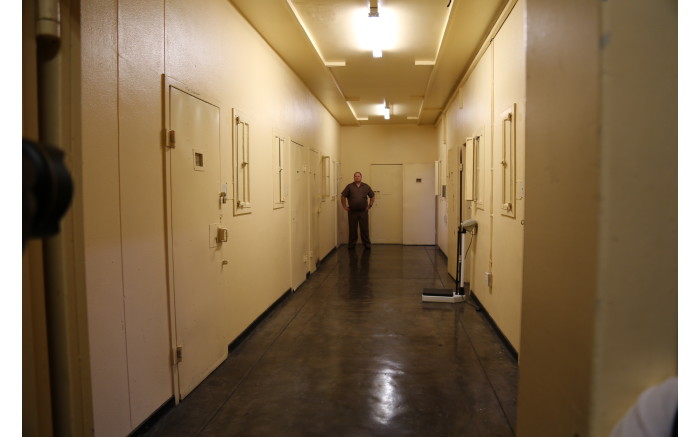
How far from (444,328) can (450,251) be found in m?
2.76

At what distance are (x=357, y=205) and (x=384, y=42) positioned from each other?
193 inches

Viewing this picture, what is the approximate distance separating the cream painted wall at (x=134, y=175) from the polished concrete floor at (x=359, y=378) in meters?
0.37

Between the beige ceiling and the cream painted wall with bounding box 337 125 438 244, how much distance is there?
8.95ft

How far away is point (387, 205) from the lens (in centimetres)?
1048

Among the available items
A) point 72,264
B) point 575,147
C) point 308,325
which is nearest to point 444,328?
point 308,325

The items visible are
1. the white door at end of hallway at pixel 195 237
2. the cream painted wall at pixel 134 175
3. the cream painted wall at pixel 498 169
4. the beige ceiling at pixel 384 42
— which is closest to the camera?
the cream painted wall at pixel 134 175

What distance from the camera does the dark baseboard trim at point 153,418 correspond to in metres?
2.21

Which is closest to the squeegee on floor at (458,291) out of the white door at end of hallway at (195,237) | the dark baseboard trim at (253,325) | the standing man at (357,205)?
the dark baseboard trim at (253,325)

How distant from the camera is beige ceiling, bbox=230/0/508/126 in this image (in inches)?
150

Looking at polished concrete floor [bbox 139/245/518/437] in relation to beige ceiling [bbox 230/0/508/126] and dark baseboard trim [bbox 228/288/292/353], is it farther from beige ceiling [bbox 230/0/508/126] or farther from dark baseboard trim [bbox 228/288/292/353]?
beige ceiling [bbox 230/0/508/126]

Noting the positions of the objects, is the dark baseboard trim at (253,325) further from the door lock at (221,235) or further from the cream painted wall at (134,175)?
the door lock at (221,235)

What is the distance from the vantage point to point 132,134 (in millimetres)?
2182

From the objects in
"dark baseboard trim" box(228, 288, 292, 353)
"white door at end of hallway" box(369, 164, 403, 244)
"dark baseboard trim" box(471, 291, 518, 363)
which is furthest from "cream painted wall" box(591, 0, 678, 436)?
"white door at end of hallway" box(369, 164, 403, 244)

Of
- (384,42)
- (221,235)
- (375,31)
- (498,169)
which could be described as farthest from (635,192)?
(384,42)
